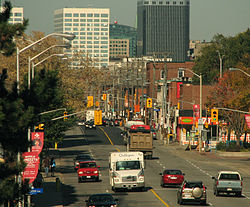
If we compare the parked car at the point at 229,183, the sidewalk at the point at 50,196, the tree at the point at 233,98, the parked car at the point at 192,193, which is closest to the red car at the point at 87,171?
the sidewalk at the point at 50,196

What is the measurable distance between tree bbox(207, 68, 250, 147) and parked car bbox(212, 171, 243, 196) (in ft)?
130

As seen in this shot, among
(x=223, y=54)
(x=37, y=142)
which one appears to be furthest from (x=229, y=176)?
(x=223, y=54)

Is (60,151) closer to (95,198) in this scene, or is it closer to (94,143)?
(94,143)

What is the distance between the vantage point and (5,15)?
2409 cm

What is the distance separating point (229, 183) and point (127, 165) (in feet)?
24.7

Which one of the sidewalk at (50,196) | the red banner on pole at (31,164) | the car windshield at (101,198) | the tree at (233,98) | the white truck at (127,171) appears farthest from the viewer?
the tree at (233,98)

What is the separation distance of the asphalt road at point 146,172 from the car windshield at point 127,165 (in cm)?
189

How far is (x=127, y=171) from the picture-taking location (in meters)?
45.4

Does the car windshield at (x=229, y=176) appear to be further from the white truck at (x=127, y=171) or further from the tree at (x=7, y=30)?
the tree at (x=7, y=30)

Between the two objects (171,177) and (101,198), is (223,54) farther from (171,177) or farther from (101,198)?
(101,198)

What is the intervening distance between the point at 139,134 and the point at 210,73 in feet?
249

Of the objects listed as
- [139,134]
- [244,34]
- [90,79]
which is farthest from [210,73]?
[139,134]

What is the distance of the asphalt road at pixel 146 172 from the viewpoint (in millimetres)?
41625

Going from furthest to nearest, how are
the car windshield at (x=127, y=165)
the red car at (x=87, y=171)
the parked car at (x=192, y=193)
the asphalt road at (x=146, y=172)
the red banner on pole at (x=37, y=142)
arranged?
1. the red car at (x=87, y=171)
2. the car windshield at (x=127, y=165)
3. the asphalt road at (x=146, y=172)
4. the parked car at (x=192, y=193)
5. the red banner on pole at (x=37, y=142)
